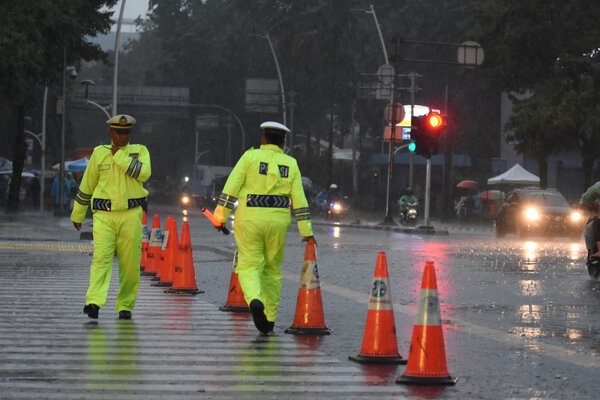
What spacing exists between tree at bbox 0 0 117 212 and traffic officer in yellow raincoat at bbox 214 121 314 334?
3511 centimetres

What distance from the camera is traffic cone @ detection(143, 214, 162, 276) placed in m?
18.9

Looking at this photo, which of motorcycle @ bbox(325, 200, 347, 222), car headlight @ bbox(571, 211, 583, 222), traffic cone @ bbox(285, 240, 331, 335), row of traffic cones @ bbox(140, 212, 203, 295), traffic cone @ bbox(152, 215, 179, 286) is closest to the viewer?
traffic cone @ bbox(285, 240, 331, 335)

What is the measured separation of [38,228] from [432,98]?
48051mm

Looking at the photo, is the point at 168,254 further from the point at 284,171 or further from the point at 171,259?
the point at 284,171

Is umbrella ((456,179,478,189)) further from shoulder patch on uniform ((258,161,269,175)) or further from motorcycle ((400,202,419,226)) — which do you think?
shoulder patch on uniform ((258,161,269,175))

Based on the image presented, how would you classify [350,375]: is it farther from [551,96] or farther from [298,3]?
[298,3]

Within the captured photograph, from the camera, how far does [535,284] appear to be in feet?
61.2

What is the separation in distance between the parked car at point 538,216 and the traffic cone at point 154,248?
20114 mm

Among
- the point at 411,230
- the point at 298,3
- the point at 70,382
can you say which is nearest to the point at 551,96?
the point at 411,230

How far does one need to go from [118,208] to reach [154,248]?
21.4 ft

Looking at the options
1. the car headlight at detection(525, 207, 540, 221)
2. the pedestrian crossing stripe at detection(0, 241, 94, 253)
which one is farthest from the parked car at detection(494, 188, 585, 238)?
the pedestrian crossing stripe at detection(0, 241, 94, 253)

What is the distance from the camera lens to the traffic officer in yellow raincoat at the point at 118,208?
12867 mm

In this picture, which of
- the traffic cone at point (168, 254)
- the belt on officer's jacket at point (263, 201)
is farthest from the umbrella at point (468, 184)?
the belt on officer's jacket at point (263, 201)

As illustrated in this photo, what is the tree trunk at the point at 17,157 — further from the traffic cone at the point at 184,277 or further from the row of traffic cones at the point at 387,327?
the row of traffic cones at the point at 387,327
